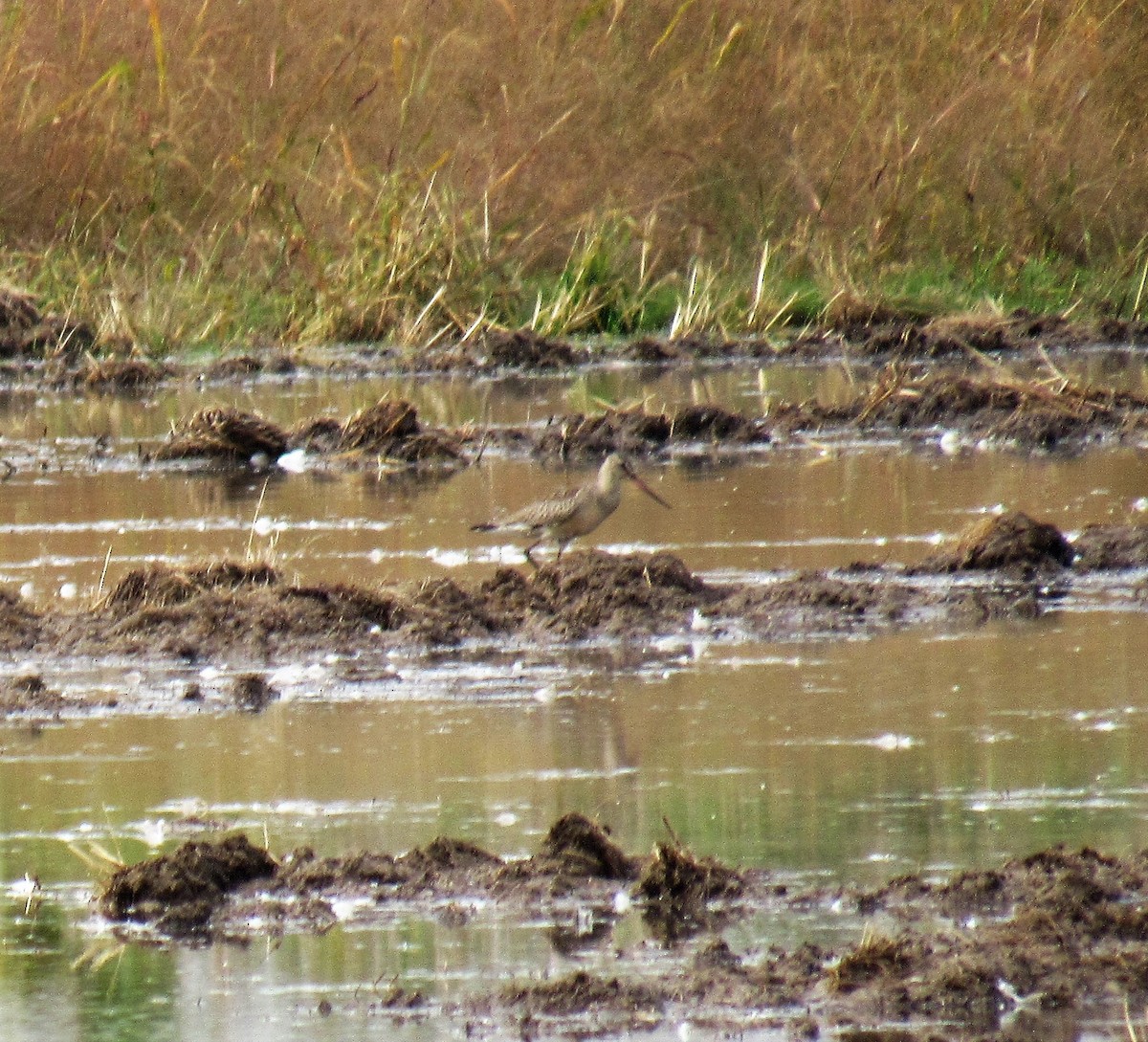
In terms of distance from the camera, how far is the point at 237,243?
23.8m

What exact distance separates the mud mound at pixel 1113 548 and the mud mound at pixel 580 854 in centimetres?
459

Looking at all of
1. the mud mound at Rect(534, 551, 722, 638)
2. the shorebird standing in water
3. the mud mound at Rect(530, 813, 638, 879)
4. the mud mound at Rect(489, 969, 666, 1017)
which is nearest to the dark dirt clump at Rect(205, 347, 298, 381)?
the shorebird standing in water

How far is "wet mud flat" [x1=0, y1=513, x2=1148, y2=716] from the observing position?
30.5 feet

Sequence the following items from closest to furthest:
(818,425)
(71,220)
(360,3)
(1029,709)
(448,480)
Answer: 1. (1029,709)
2. (448,480)
3. (818,425)
4. (71,220)
5. (360,3)

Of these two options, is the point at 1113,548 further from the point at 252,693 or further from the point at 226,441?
the point at 226,441

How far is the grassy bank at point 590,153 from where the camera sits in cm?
2230

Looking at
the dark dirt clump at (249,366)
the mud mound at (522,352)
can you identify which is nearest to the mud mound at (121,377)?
the dark dirt clump at (249,366)

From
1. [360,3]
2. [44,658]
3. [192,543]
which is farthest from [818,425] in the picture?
[360,3]

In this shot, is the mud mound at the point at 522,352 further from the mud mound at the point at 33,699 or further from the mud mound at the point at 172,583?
the mud mound at the point at 33,699

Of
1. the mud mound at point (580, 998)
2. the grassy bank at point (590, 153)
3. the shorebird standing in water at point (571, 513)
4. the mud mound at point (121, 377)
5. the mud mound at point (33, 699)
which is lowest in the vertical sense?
the mud mound at point (580, 998)

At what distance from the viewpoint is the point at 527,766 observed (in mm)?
7492

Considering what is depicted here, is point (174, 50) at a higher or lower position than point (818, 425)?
higher

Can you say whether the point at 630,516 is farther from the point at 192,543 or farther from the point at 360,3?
the point at 360,3

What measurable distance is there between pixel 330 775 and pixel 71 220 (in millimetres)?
16755
